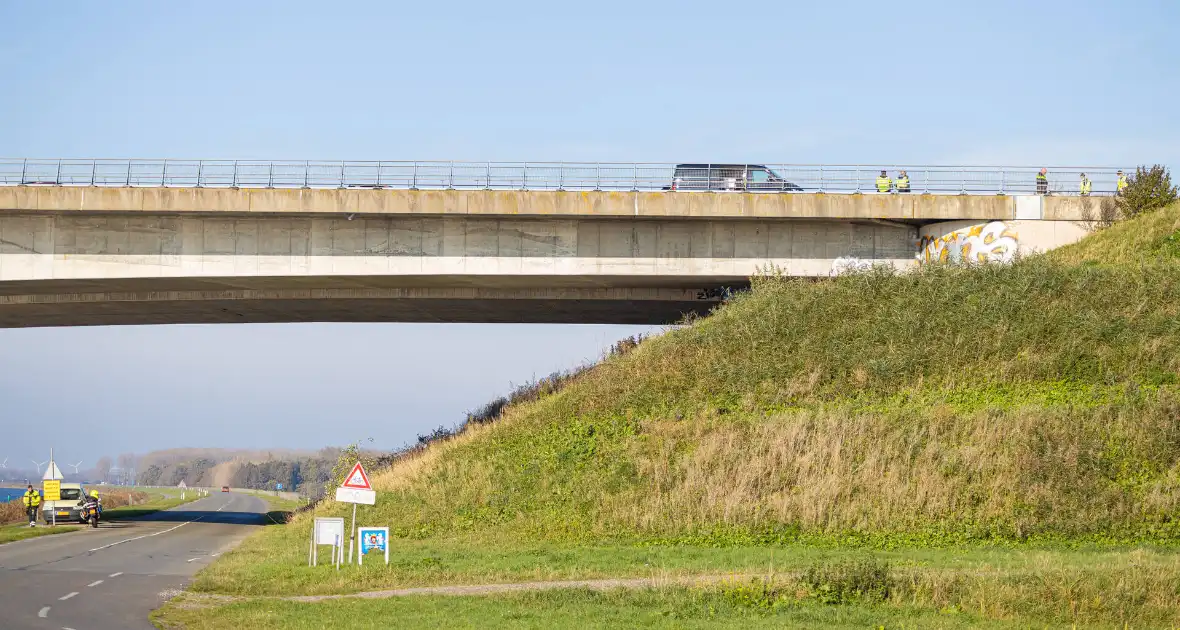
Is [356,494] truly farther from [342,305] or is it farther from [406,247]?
[342,305]

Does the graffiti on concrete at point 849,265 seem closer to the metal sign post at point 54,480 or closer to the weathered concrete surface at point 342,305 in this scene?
the weathered concrete surface at point 342,305

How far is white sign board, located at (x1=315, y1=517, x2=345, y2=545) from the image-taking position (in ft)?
73.3

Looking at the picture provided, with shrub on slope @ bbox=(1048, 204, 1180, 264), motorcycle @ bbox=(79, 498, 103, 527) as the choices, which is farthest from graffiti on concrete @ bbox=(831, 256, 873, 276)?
motorcycle @ bbox=(79, 498, 103, 527)

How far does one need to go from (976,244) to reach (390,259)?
67.5ft

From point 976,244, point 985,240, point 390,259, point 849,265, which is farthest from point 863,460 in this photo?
point 390,259

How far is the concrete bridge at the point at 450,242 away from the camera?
36.3 m

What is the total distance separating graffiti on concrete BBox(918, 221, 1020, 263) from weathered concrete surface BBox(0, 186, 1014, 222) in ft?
2.68

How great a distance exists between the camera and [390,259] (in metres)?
37.4

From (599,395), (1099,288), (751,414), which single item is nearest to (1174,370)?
(1099,288)

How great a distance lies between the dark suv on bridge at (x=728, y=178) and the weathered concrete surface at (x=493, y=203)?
1.14 meters

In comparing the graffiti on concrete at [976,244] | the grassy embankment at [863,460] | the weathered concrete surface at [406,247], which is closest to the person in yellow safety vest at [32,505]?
the weathered concrete surface at [406,247]

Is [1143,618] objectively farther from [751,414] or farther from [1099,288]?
[1099,288]

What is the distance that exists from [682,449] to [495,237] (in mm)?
11065

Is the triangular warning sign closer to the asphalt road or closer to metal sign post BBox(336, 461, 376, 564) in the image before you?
metal sign post BBox(336, 461, 376, 564)
